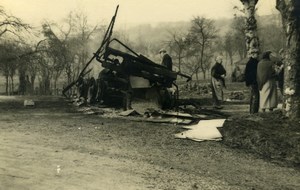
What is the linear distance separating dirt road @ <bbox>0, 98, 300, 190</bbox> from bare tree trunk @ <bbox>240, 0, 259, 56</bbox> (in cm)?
647

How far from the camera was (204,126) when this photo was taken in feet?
35.6

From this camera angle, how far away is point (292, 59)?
34.8 ft

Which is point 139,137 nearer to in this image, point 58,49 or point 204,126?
point 204,126

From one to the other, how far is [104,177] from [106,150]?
6.55 ft

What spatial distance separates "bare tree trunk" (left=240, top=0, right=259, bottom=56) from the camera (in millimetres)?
16047

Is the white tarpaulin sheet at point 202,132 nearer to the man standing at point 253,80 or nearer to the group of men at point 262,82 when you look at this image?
the group of men at point 262,82

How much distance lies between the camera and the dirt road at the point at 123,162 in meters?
6.32

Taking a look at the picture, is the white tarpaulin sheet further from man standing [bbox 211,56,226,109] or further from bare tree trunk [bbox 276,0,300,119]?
man standing [bbox 211,56,226,109]

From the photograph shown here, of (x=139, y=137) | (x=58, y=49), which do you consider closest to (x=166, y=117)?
(x=139, y=137)

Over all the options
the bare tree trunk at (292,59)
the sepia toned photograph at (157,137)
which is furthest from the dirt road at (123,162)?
the bare tree trunk at (292,59)

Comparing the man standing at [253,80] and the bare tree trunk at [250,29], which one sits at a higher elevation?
the bare tree trunk at [250,29]

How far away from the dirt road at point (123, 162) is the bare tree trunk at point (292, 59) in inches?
96.0

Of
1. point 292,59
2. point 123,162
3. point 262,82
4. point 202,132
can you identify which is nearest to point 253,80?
point 262,82

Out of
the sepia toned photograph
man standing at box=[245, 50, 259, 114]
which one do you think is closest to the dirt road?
the sepia toned photograph
